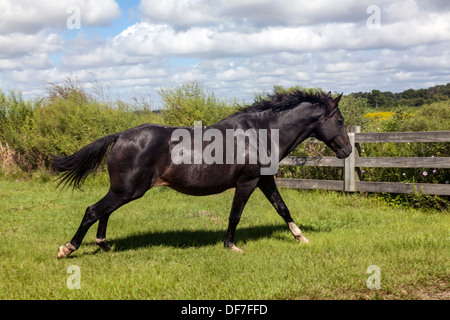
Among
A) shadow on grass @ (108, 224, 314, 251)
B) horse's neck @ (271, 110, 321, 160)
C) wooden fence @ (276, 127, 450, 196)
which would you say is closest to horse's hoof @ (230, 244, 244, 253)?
shadow on grass @ (108, 224, 314, 251)

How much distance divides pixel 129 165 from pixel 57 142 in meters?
9.88

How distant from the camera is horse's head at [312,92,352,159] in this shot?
657 cm

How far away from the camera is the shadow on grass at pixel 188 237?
6.57 metres

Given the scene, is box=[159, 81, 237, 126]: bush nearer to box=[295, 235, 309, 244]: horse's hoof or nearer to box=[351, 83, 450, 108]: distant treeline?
box=[295, 235, 309, 244]: horse's hoof

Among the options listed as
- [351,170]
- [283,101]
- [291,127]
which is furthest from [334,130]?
[351,170]

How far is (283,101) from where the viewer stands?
257 inches

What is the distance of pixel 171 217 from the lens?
8.59m

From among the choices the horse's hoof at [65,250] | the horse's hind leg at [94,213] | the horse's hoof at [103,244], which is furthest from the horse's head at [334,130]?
the horse's hoof at [65,250]

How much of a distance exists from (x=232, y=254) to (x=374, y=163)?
16.0 ft

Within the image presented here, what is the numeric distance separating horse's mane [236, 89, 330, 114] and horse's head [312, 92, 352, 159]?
5.2 inches

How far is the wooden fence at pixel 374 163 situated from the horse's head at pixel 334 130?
292 cm

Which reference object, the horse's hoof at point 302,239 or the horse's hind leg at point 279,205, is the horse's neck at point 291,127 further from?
the horse's hoof at point 302,239

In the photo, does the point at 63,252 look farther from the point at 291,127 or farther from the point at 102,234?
the point at 291,127
